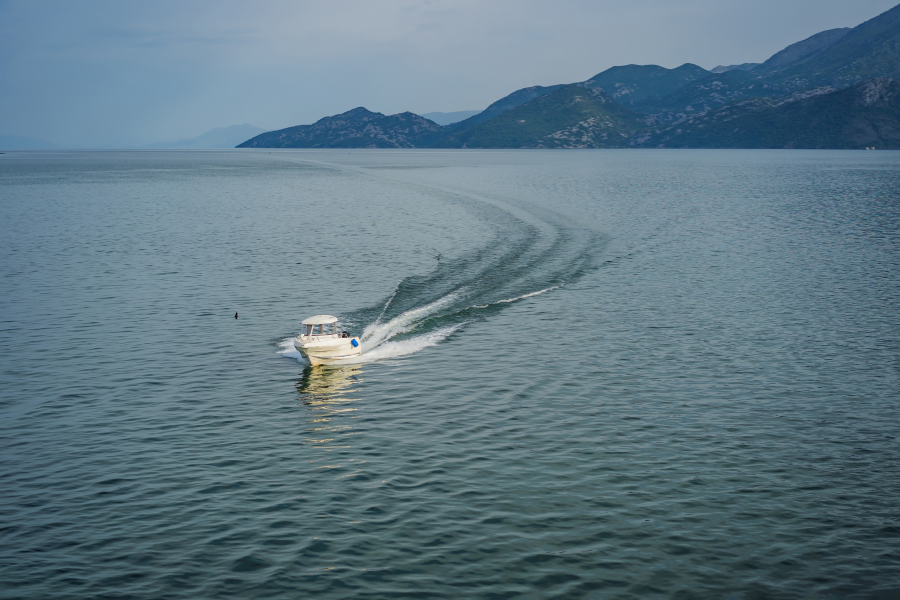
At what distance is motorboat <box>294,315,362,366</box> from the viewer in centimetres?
5197

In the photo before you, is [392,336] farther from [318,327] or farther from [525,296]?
[525,296]

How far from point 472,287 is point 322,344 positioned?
1084 inches

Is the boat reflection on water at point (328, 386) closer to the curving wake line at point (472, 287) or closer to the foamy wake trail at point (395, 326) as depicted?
the curving wake line at point (472, 287)

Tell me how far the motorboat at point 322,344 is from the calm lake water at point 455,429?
1.14 metres

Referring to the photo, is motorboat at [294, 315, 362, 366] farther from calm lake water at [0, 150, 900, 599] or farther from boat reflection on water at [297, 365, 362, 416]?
calm lake water at [0, 150, 900, 599]

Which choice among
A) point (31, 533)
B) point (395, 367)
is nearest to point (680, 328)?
point (395, 367)

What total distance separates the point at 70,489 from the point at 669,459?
30.8 meters

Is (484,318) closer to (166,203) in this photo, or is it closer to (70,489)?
(70,489)

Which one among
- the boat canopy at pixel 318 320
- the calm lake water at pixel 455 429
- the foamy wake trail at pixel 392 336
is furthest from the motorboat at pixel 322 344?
the calm lake water at pixel 455 429

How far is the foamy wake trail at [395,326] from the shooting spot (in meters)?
58.4

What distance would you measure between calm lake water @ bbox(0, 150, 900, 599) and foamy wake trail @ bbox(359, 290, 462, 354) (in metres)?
0.61

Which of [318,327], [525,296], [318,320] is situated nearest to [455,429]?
[318,320]

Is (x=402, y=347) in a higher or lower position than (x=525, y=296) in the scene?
lower

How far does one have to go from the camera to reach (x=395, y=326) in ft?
204
